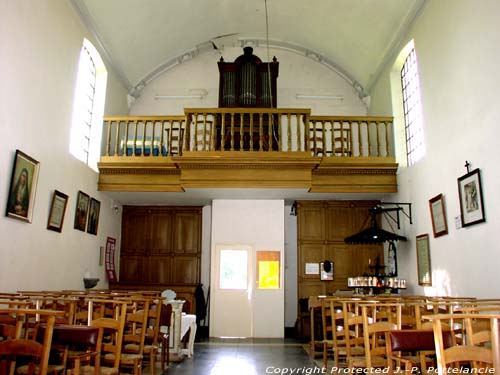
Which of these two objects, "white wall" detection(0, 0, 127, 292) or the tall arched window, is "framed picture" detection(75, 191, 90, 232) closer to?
"white wall" detection(0, 0, 127, 292)

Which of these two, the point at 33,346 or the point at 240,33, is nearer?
the point at 33,346

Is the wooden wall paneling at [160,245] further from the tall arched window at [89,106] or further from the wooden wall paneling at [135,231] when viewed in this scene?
the tall arched window at [89,106]

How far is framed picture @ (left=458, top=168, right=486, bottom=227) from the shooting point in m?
6.11

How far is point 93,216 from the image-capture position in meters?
Answer: 9.39

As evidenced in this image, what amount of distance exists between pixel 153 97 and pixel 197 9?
2718 millimetres

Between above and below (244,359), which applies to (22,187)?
above

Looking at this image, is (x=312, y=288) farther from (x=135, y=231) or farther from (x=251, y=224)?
(x=135, y=231)

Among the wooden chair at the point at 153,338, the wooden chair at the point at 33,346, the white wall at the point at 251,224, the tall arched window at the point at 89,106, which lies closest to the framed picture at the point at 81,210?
the tall arched window at the point at 89,106

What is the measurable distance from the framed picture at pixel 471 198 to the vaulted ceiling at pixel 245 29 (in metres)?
3.59

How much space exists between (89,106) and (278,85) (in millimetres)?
5108

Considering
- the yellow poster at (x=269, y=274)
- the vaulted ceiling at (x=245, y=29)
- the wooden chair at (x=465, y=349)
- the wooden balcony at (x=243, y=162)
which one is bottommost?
the wooden chair at (x=465, y=349)

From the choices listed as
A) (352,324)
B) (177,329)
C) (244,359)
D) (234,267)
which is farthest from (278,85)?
(352,324)

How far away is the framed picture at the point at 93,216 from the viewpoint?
922 cm

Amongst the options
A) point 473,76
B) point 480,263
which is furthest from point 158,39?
point 480,263
